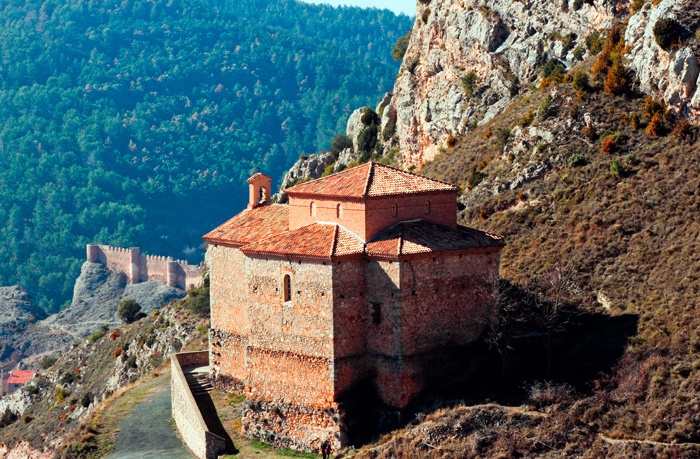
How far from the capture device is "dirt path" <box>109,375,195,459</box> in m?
32.1

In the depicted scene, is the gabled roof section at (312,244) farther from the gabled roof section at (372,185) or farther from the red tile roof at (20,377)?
the red tile roof at (20,377)

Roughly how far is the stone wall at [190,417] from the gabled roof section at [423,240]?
9.09 meters

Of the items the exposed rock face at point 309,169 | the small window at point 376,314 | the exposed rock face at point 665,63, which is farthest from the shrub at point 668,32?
the exposed rock face at point 309,169

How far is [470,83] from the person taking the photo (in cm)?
Result: 5922

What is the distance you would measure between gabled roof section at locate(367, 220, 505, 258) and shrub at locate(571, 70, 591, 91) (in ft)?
59.9

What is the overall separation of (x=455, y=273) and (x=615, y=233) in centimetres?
1139

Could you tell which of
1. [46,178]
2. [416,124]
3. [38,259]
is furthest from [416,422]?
[46,178]

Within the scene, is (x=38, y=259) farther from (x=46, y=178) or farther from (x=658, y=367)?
(x=658, y=367)

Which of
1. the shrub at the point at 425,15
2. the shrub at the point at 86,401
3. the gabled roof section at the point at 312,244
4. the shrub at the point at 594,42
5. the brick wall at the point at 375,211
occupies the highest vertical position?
the shrub at the point at 425,15

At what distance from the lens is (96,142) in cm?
18275

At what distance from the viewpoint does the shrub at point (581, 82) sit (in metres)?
45.4

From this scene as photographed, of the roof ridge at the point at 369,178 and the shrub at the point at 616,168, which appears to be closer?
Answer: the roof ridge at the point at 369,178

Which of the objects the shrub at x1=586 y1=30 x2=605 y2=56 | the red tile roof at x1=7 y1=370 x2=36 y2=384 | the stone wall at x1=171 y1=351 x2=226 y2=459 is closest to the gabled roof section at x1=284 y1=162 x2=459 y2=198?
the stone wall at x1=171 y1=351 x2=226 y2=459

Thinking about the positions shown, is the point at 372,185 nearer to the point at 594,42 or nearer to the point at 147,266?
the point at 594,42
